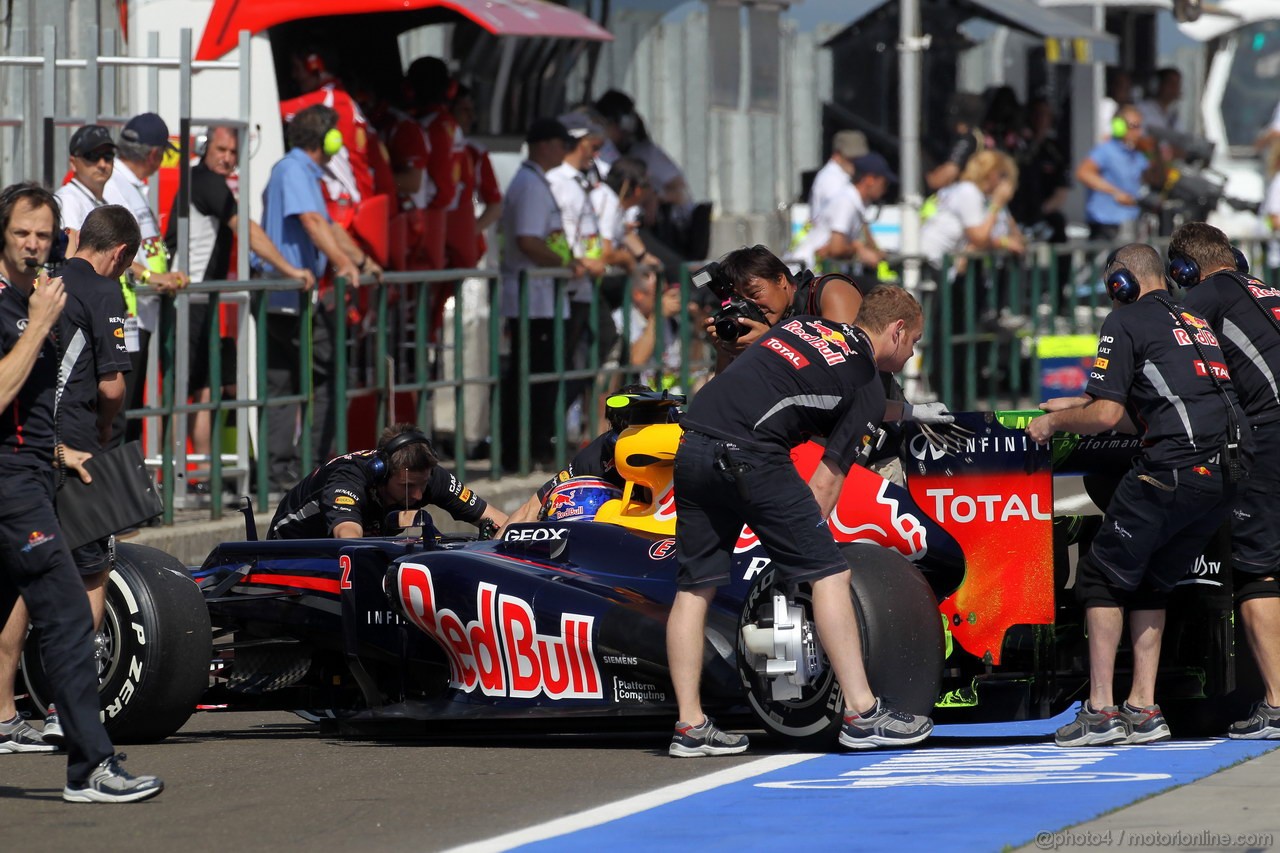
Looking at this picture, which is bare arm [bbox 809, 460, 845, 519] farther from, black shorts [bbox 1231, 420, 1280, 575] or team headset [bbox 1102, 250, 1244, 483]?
black shorts [bbox 1231, 420, 1280, 575]

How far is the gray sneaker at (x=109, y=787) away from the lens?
7031mm

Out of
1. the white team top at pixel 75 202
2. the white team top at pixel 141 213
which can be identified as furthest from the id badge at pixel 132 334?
the white team top at pixel 75 202

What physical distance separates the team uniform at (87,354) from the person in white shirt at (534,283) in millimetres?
6927

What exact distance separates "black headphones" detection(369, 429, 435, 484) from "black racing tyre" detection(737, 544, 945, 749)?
7.00ft

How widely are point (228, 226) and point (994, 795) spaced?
24.2 ft

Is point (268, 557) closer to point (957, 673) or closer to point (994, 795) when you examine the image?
point (957, 673)

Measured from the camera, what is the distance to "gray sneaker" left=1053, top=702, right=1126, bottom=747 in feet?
26.5

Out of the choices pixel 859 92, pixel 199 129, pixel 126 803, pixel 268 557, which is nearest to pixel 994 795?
pixel 126 803

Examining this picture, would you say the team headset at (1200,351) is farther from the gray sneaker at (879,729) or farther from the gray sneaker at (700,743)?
the gray sneaker at (700,743)

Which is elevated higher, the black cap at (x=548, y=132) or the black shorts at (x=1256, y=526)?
the black cap at (x=548, y=132)

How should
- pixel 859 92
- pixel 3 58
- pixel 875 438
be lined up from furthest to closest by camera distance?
pixel 859 92, pixel 3 58, pixel 875 438

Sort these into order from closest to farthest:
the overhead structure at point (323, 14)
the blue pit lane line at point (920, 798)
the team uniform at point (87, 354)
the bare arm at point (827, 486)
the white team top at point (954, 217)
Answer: the blue pit lane line at point (920, 798), the bare arm at point (827, 486), the team uniform at point (87, 354), the overhead structure at point (323, 14), the white team top at point (954, 217)

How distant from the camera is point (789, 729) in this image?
7855mm

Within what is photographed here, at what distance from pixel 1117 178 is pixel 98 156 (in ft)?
43.1
